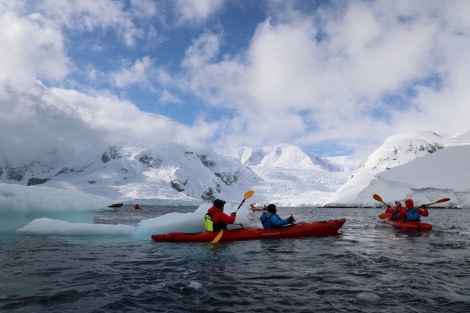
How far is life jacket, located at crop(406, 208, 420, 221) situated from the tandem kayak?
5.49 m

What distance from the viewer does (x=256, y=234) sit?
36.9 ft

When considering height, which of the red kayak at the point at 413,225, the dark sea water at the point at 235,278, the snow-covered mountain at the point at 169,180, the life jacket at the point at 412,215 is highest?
the snow-covered mountain at the point at 169,180

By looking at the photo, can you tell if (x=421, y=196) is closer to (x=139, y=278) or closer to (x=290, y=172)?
(x=139, y=278)

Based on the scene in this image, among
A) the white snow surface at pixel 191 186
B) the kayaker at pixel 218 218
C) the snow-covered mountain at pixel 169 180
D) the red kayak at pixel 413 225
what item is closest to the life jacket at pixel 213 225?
the kayaker at pixel 218 218

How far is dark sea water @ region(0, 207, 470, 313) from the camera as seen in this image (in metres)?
4.37

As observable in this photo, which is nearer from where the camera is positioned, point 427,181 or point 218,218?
point 218,218

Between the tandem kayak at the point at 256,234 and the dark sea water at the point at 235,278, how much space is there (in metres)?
1.02

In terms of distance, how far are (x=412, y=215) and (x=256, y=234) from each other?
8.95 m

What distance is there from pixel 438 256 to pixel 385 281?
11.1 feet

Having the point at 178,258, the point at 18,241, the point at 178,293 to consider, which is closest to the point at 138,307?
the point at 178,293

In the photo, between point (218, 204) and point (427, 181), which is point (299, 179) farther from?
point (218, 204)

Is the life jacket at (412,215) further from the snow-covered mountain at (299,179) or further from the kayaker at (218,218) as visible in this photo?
the snow-covered mountain at (299,179)

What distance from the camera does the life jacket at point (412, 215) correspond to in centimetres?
1546

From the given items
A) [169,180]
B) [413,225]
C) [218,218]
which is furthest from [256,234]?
[169,180]
